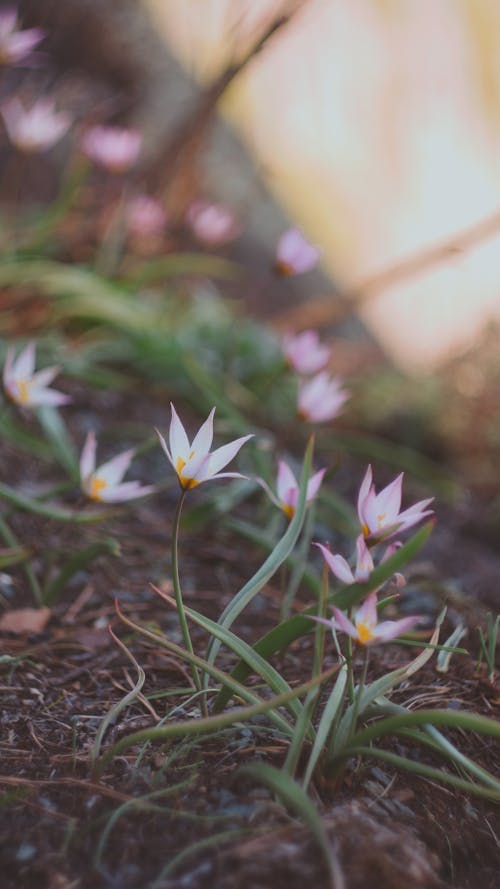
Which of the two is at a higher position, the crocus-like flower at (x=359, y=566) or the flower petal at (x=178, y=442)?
the flower petal at (x=178, y=442)

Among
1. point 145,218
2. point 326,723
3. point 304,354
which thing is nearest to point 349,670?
point 326,723

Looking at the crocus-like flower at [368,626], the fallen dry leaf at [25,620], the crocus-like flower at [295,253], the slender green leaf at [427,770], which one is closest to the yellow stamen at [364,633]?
the crocus-like flower at [368,626]

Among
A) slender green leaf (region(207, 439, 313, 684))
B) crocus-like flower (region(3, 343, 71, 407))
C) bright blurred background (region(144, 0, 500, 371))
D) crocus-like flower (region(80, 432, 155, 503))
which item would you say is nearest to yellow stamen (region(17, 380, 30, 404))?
crocus-like flower (region(3, 343, 71, 407))

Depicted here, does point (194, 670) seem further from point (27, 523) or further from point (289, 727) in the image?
point (27, 523)

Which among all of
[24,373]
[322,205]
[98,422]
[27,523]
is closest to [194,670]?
[24,373]

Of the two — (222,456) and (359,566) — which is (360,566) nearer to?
(359,566)

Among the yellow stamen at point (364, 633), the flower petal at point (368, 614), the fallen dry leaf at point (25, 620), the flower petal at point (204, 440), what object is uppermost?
the flower petal at point (204, 440)

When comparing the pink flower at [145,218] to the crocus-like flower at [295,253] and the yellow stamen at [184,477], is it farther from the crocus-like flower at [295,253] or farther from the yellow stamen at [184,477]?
the yellow stamen at [184,477]

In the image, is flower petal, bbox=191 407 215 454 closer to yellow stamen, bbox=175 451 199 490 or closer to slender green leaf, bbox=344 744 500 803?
yellow stamen, bbox=175 451 199 490
